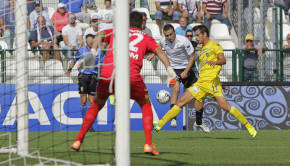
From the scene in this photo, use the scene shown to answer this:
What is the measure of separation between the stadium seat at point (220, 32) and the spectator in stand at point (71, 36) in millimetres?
4544

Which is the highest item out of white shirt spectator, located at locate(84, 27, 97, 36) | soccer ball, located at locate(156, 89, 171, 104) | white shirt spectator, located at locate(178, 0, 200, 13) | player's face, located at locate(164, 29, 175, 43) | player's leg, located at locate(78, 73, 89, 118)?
white shirt spectator, located at locate(178, 0, 200, 13)

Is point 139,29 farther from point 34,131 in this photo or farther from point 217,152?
point 34,131

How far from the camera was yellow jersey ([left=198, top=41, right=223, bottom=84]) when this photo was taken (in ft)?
39.0

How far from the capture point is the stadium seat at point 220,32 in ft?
59.5

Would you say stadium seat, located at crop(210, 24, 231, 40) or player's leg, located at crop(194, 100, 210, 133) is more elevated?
stadium seat, located at crop(210, 24, 231, 40)

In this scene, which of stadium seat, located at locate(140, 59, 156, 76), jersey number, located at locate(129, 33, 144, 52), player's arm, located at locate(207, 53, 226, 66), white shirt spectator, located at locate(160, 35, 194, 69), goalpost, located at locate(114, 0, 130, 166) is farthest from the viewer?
stadium seat, located at locate(140, 59, 156, 76)

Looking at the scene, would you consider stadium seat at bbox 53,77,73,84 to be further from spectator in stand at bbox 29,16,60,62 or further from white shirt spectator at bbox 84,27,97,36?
white shirt spectator at bbox 84,27,97,36

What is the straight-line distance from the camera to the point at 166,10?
58.4 ft

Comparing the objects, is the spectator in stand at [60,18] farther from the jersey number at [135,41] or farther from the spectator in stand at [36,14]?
the jersey number at [135,41]

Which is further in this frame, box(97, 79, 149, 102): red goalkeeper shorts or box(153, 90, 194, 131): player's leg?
box(153, 90, 194, 131): player's leg

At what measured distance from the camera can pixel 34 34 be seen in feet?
52.5

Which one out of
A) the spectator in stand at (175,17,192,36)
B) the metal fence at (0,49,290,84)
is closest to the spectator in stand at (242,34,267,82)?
the metal fence at (0,49,290,84)

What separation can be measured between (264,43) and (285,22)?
3.56 metres

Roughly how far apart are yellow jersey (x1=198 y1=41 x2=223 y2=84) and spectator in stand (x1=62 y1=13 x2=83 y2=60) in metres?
3.77
